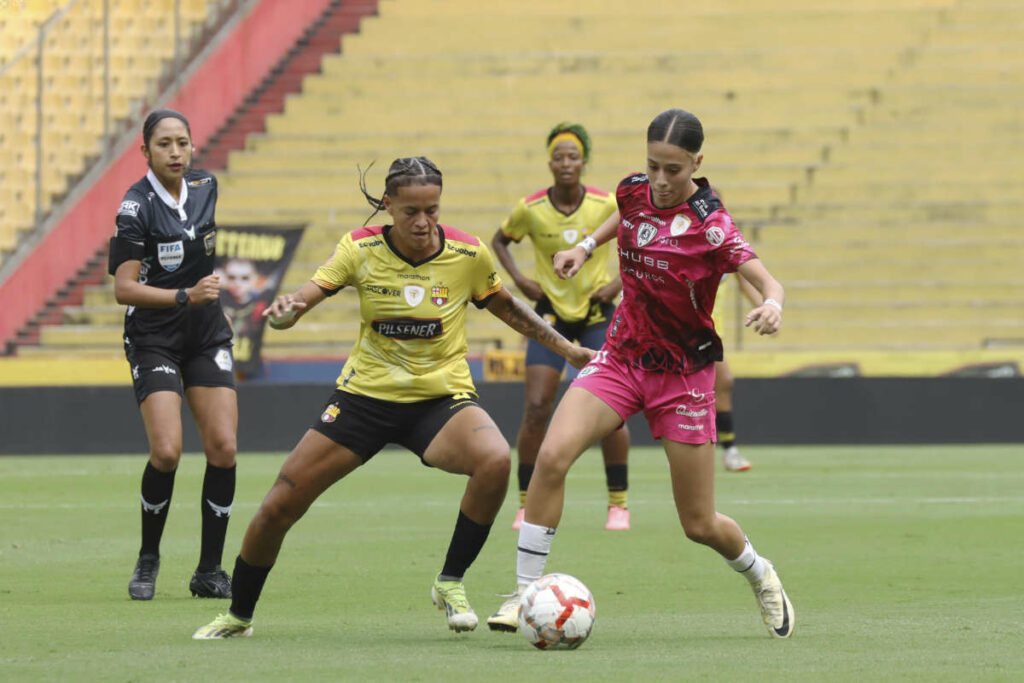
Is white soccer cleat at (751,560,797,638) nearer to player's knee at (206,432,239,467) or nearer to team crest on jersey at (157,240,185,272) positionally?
player's knee at (206,432,239,467)

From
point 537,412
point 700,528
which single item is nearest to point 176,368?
point 700,528

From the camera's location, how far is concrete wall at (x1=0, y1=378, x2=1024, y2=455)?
746 inches

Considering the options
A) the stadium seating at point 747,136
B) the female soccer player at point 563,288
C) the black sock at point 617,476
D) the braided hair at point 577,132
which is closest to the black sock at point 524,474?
the female soccer player at point 563,288

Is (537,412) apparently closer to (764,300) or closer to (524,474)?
(524,474)

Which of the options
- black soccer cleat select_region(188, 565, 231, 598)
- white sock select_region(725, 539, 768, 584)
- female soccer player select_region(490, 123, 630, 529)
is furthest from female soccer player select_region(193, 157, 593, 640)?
female soccer player select_region(490, 123, 630, 529)

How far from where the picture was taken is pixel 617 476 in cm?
1126

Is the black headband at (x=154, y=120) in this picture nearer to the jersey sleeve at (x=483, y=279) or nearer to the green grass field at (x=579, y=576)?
the jersey sleeve at (x=483, y=279)

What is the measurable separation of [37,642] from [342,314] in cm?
1748

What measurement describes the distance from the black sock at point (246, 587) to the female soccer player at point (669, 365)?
929 millimetres

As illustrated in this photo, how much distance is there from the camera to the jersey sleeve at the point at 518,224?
1153 centimetres

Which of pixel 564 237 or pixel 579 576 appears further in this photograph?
pixel 564 237

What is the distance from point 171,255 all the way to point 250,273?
1295 centimetres

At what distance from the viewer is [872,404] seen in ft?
64.3

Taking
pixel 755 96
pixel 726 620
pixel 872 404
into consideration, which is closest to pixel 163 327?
pixel 726 620
